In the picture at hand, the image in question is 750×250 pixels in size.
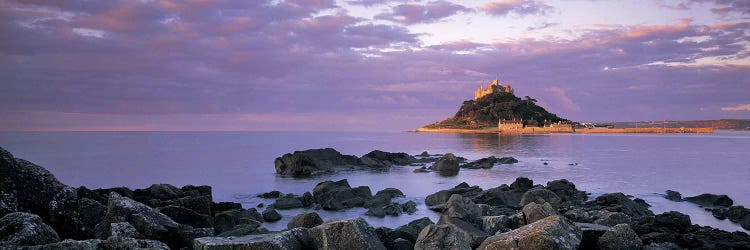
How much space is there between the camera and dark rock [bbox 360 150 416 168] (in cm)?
5141

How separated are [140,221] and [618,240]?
8327 mm

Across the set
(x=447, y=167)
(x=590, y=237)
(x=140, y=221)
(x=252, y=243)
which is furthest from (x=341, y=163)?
(x=252, y=243)

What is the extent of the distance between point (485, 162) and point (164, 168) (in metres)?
33.3

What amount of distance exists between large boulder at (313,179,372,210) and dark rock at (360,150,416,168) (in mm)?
25305

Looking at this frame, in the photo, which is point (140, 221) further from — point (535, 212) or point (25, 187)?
point (535, 212)

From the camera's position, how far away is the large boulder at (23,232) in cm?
701

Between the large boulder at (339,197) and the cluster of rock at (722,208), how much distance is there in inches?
592

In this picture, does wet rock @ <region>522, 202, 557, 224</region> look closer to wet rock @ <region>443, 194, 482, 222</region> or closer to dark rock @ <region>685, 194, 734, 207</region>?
wet rock @ <region>443, 194, 482, 222</region>

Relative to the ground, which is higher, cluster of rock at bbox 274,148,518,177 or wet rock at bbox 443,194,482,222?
wet rock at bbox 443,194,482,222

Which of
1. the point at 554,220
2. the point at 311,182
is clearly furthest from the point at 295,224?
the point at 311,182

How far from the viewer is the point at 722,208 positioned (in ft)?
75.7

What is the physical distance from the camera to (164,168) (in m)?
54.2

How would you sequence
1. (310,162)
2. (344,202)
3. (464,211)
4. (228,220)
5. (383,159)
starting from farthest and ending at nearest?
(383,159) → (310,162) → (344,202) → (228,220) → (464,211)

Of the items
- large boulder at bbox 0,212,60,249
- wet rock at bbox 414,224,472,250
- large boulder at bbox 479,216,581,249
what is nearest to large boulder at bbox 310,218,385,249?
wet rock at bbox 414,224,472,250
